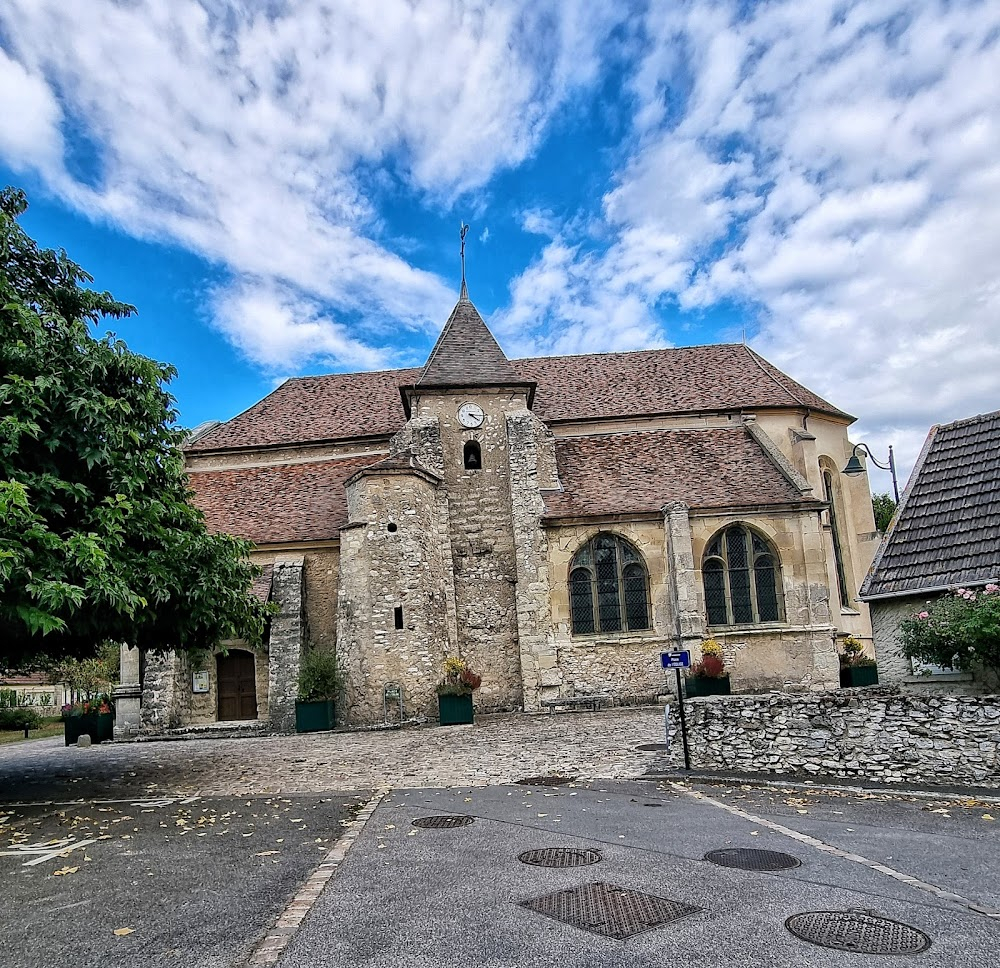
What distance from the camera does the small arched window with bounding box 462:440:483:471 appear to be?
24.9 metres

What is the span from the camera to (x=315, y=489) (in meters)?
26.1

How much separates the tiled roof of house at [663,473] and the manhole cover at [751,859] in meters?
16.4

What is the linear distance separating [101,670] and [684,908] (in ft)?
158

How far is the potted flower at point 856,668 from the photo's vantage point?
22.2 meters

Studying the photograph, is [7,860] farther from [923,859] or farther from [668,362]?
[668,362]

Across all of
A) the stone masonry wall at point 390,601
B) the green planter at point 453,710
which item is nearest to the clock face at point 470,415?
the stone masonry wall at point 390,601

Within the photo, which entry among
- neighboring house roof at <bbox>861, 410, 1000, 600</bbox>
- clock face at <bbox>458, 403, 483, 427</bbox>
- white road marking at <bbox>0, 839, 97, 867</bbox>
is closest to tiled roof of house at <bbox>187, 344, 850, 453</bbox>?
clock face at <bbox>458, 403, 483, 427</bbox>

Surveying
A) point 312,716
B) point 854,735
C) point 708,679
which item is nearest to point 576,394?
point 708,679

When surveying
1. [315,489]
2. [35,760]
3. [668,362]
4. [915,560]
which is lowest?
[35,760]

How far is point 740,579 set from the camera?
23.3 meters

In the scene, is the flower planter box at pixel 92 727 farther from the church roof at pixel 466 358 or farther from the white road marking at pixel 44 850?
the white road marking at pixel 44 850

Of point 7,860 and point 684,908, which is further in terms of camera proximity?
point 7,860

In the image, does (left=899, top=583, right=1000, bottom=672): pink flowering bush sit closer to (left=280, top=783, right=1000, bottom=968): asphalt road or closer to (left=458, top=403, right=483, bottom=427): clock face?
(left=280, top=783, right=1000, bottom=968): asphalt road

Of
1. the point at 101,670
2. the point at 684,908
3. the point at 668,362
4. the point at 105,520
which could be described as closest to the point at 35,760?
the point at 105,520
